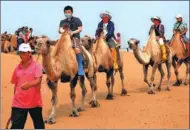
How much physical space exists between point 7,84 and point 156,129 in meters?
9.05

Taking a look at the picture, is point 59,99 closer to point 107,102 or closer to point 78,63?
point 107,102

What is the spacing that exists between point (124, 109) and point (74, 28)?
2.85 m

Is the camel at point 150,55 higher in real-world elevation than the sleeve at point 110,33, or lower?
lower

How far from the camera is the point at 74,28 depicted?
1411 cm

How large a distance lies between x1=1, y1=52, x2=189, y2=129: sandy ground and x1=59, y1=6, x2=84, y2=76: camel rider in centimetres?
148

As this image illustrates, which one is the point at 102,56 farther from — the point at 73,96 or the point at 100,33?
the point at 73,96

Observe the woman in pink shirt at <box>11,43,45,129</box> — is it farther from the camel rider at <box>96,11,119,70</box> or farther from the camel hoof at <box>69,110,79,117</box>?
the camel rider at <box>96,11,119,70</box>

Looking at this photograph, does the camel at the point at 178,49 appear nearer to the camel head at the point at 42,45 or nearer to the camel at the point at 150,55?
the camel at the point at 150,55

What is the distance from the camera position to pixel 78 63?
13.8m

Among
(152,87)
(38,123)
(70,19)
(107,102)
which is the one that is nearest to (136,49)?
(152,87)

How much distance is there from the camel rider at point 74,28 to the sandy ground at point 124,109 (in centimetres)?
148

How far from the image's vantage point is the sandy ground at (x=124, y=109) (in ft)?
41.3

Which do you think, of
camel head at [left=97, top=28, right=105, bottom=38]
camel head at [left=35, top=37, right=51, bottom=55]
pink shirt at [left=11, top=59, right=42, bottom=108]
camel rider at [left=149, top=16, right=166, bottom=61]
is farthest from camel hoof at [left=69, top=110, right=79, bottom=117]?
camel rider at [left=149, top=16, right=166, bottom=61]

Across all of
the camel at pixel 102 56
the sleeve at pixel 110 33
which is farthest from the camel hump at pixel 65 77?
the sleeve at pixel 110 33
